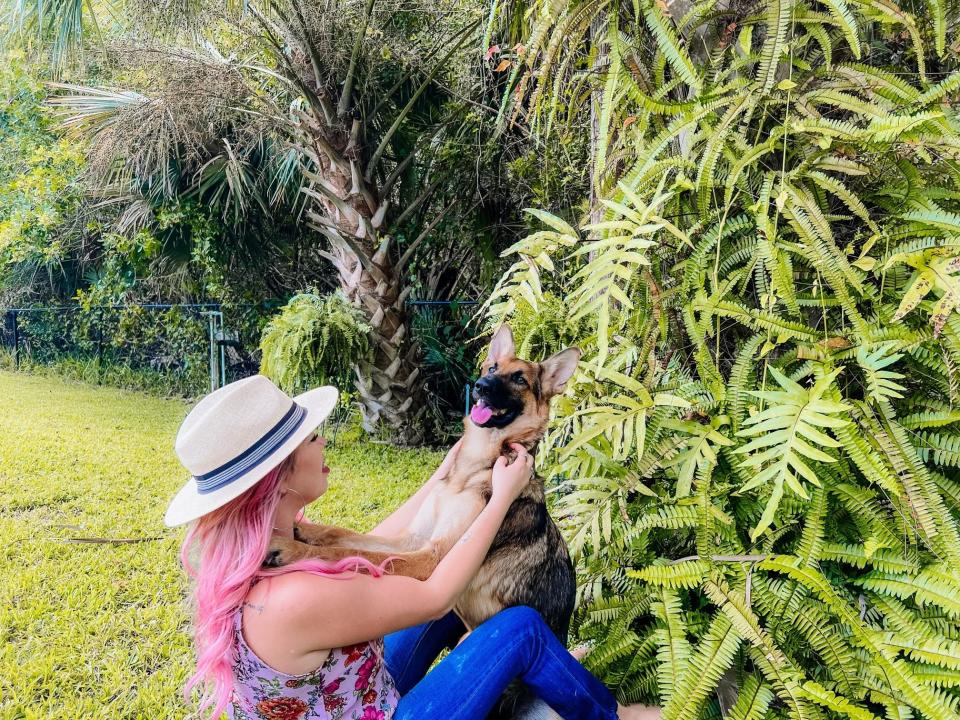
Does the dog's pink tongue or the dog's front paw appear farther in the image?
the dog's pink tongue

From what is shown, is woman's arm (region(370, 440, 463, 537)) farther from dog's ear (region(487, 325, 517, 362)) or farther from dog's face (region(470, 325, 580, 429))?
dog's ear (region(487, 325, 517, 362))

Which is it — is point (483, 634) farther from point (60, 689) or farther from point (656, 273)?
point (60, 689)

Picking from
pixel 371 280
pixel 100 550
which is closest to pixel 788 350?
pixel 100 550

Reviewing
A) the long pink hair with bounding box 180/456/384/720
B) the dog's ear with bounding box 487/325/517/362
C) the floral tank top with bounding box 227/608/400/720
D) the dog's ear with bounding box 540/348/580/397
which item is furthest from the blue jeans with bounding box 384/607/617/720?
the dog's ear with bounding box 487/325/517/362

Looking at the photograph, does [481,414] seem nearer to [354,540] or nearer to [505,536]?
[505,536]

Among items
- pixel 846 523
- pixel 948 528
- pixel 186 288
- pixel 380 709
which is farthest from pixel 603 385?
pixel 186 288

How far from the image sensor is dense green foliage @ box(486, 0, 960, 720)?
172 centimetres

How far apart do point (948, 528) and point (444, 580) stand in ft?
4.60

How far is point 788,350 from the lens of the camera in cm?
198

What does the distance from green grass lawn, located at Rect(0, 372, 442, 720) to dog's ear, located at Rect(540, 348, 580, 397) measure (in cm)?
107

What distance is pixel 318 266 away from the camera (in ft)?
28.3

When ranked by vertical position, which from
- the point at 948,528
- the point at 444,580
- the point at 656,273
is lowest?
the point at 444,580

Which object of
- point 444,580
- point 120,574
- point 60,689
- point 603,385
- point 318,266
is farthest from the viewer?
point 318,266

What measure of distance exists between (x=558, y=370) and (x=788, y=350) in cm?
73
